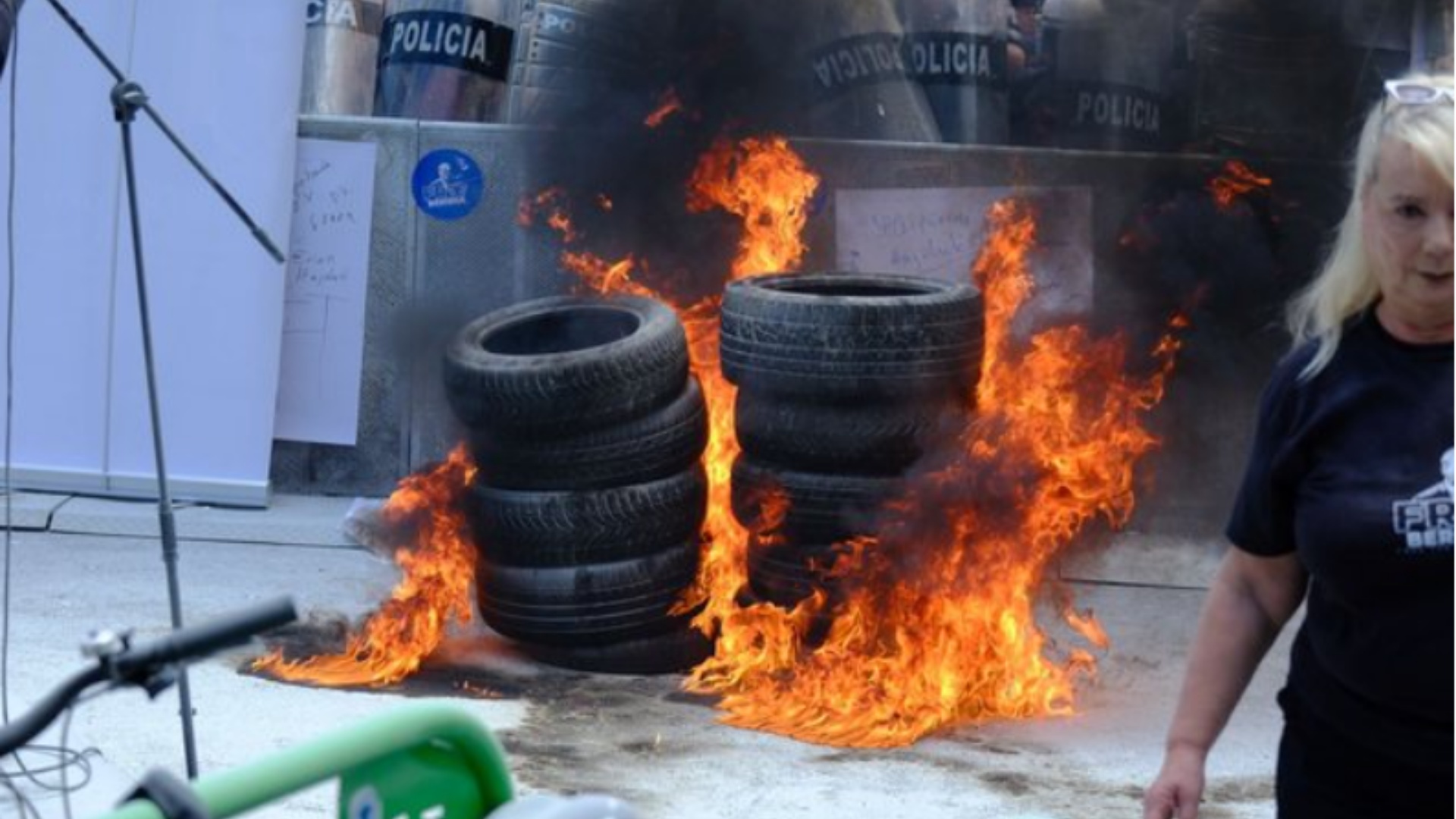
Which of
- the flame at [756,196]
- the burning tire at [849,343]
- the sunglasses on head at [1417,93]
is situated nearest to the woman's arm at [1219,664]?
the sunglasses on head at [1417,93]

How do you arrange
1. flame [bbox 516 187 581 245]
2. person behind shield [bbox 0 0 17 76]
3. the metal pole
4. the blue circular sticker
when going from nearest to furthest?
person behind shield [bbox 0 0 17 76]
the metal pole
flame [bbox 516 187 581 245]
the blue circular sticker

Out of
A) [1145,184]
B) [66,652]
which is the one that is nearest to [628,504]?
[66,652]

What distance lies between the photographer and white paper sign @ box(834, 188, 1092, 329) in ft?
29.4

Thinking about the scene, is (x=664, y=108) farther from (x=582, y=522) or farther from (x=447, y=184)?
(x=582, y=522)

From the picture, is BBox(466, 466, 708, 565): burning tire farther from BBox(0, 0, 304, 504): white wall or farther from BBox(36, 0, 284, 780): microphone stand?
BBox(0, 0, 304, 504): white wall

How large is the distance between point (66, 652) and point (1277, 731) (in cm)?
385

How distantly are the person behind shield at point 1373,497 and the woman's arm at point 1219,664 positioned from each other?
0.02 m

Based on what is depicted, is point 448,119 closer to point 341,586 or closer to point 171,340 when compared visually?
point 171,340

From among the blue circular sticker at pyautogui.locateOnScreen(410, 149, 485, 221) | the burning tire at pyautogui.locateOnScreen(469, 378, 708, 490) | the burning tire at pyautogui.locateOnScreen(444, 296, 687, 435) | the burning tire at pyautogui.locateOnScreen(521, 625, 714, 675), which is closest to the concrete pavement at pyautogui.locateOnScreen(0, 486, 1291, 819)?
the burning tire at pyautogui.locateOnScreen(521, 625, 714, 675)

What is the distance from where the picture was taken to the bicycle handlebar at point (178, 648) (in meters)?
1.90

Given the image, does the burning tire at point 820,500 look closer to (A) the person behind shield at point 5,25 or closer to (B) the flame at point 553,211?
(B) the flame at point 553,211

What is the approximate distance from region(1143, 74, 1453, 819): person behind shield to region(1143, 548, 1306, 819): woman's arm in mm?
16

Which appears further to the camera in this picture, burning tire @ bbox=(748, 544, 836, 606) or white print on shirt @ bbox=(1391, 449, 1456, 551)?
burning tire @ bbox=(748, 544, 836, 606)

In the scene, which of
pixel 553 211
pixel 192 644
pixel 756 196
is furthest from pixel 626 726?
pixel 192 644
